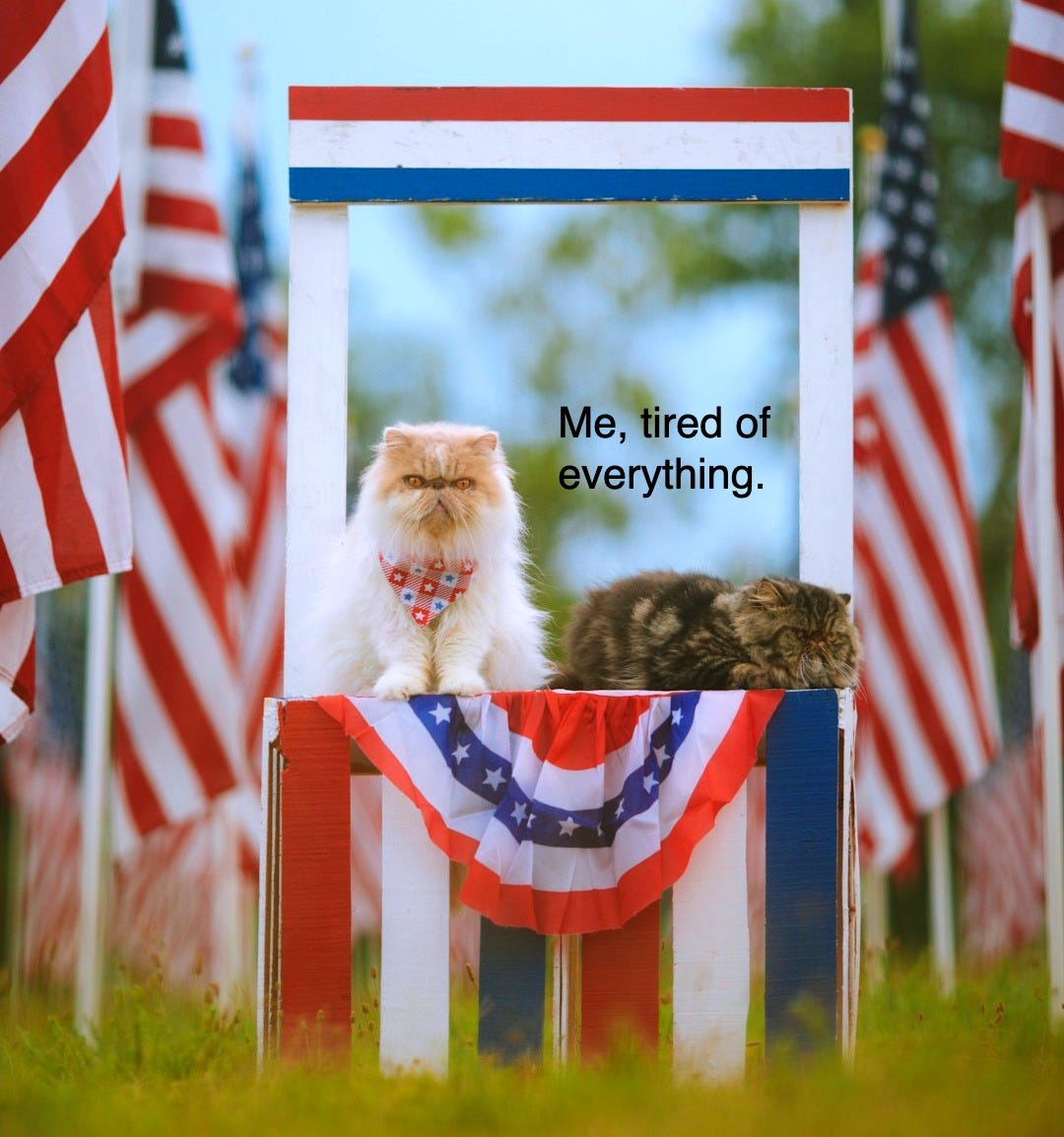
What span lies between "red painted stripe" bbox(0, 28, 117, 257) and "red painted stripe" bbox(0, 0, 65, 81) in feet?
0.49

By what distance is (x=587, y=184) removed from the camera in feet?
12.8

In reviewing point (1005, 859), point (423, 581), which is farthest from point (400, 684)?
point (1005, 859)

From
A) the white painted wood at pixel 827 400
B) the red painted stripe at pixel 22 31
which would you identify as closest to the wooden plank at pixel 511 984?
the white painted wood at pixel 827 400

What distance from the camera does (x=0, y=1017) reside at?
4852 mm

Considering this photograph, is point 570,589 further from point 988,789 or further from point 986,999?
point 986,999

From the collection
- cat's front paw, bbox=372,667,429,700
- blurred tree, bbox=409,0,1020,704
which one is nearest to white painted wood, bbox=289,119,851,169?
cat's front paw, bbox=372,667,429,700

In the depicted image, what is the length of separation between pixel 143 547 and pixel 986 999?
4635 millimetres

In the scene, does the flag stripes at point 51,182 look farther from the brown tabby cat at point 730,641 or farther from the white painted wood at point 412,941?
the brown tabby cat at point 730,641

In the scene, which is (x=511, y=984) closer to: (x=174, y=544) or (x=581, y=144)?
(x=581, y=144)

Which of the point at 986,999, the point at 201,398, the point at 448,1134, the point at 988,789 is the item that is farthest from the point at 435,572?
the point at 988,789

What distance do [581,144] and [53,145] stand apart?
5.27 ft

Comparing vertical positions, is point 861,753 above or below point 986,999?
above

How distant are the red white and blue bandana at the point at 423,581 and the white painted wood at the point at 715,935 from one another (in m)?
0.90

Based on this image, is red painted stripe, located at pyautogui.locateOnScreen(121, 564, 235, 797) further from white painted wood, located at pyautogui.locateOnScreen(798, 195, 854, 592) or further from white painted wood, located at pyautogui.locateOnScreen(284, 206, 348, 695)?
white painted wood, located at pyautogui.locateOnScreen(798, 195, 854, 592)
